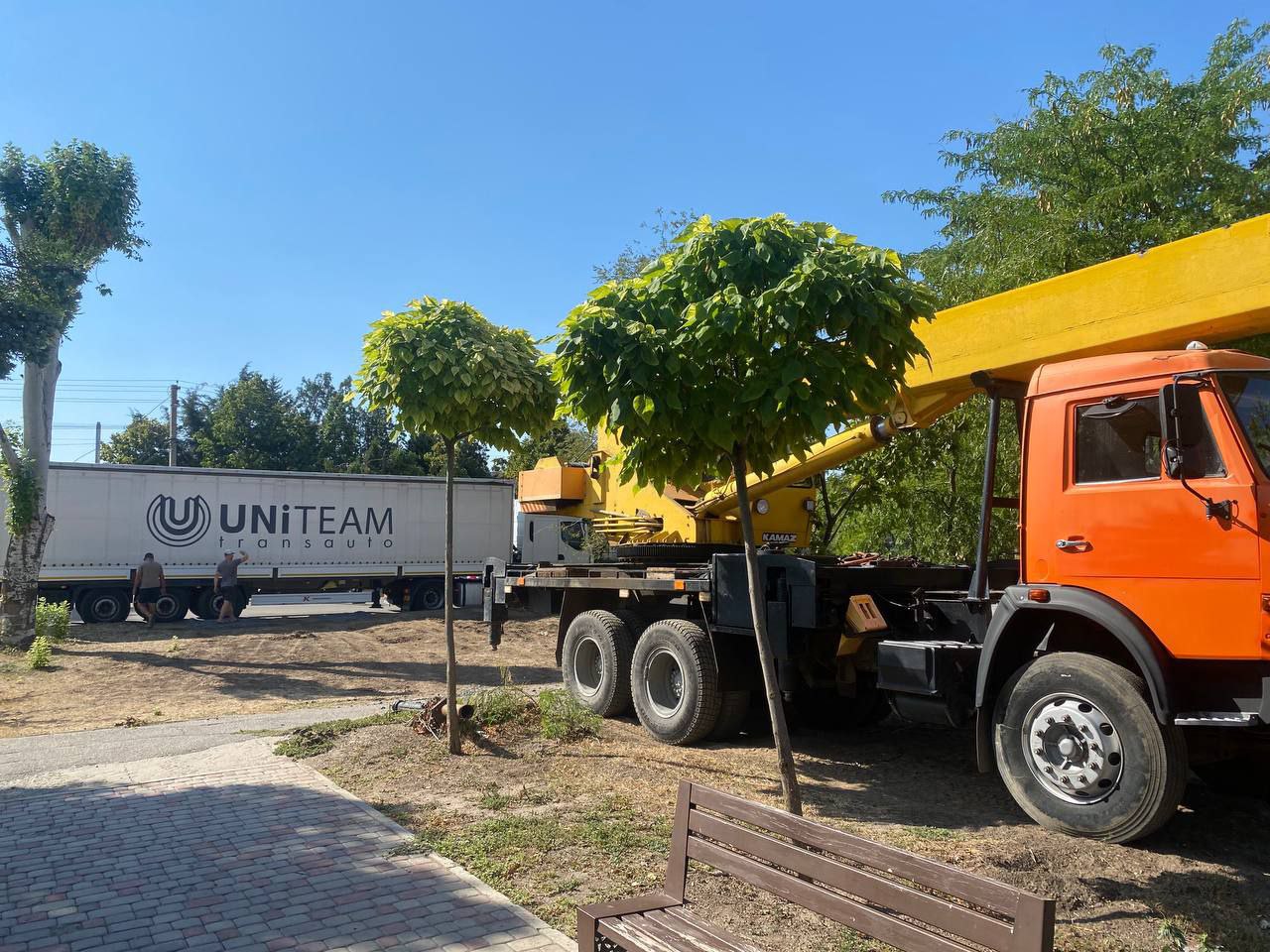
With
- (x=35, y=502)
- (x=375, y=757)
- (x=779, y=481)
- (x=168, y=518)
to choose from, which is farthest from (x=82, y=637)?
(x=779, y=481)

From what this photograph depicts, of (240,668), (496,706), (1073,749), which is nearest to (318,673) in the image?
(240,668)

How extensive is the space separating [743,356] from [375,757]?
479 cm

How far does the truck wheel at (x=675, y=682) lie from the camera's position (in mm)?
8234

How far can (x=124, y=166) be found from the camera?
55.2 ft

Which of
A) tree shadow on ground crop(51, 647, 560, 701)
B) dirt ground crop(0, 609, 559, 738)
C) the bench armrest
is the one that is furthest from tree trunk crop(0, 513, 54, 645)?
the bench armrest

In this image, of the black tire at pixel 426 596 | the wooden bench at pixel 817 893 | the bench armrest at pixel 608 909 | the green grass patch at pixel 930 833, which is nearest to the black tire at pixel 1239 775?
the green grass patch at pixel 930 833

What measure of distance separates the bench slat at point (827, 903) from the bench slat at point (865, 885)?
0.15ft

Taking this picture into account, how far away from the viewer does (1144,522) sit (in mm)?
5387

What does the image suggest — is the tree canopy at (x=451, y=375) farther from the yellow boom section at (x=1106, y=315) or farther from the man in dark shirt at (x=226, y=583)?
the man in dark shirt at (x=226, y=583)

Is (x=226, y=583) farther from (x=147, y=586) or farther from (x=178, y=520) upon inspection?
(x=178, y=520)

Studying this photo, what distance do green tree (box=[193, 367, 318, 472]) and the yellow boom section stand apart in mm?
44422

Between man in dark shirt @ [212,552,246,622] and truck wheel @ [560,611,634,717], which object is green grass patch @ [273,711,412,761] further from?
man in dark shirt @ [212,552,246,622]

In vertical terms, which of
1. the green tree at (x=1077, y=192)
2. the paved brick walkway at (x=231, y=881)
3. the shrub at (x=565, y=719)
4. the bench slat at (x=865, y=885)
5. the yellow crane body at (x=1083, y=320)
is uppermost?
the green tree at (x=1077, y=192)

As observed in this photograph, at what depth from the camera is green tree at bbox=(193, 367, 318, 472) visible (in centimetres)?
4781
